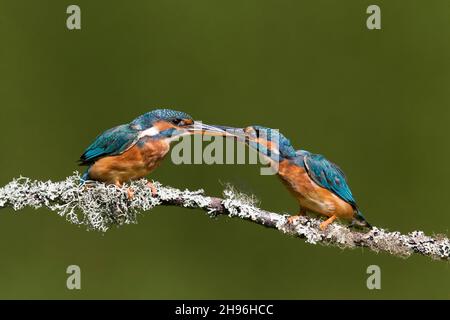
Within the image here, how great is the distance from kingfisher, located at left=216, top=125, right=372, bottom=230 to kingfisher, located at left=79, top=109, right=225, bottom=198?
0.31m

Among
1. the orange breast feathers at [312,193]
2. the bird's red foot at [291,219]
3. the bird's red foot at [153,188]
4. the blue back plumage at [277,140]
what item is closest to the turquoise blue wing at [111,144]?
the bird's red foot at [153,188]

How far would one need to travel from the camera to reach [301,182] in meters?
4.26

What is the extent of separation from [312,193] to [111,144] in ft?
4.54

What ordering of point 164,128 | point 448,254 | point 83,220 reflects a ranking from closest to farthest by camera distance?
point 448,254
point 83,220
point 164,128

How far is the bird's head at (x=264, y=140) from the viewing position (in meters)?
4.27

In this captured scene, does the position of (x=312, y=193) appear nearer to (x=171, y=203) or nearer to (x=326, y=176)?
(x=326, y=176)

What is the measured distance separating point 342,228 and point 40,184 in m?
1.86

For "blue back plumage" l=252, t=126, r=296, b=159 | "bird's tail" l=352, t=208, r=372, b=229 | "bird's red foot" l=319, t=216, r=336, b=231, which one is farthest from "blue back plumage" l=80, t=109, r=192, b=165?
"bird's tail" l=352, t=208, r=372, b=229

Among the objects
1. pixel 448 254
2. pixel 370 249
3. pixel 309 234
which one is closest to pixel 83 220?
pixel 309 234

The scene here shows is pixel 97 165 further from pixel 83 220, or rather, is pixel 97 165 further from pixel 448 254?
pixel 448 254

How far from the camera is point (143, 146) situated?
4.35m

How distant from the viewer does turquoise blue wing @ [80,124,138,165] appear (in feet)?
14.4

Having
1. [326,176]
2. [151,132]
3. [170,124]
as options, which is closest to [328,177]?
[326,176]

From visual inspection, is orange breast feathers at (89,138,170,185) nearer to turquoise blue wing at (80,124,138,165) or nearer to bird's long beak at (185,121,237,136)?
turquoise blue wing at (80,124,138,165)
